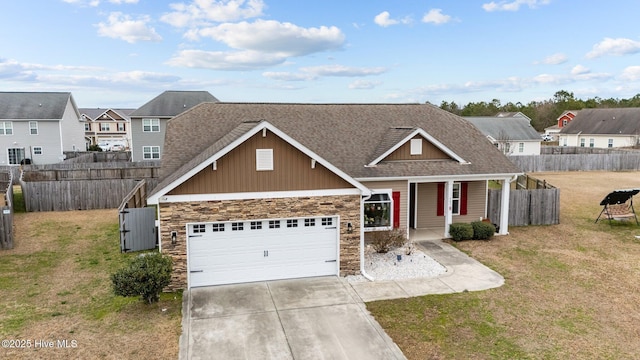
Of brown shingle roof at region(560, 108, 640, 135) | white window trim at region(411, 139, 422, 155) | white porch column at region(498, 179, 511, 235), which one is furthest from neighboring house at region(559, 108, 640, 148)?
white window trim at region(411, 139, 422, 155)

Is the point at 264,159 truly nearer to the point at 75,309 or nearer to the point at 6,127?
the point at 75,309

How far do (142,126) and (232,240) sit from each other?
1369 inches

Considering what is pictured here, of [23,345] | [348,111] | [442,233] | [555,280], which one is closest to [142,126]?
[348,111]

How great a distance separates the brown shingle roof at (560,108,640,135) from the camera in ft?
191

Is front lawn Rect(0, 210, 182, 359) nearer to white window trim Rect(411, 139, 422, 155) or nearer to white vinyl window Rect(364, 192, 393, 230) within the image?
white vinyl window Rect(364, 192, 393, 230)

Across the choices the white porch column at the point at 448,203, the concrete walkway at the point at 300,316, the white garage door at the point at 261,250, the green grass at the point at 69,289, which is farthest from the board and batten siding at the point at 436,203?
the green grass at the point at 69,289

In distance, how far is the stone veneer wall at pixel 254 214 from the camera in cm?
1304

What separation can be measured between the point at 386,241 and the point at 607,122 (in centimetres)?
5852

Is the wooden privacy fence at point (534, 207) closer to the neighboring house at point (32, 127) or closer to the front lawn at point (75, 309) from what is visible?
the front lawn at point (75, 309)

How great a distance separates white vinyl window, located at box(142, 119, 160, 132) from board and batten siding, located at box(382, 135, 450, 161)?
32.1m

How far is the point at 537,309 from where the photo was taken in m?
12.0

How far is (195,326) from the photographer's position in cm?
1092

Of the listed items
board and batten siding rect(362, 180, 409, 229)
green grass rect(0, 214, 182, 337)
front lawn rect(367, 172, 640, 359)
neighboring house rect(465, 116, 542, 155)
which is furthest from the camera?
neighboring house rect(465, 116, 542, 155)

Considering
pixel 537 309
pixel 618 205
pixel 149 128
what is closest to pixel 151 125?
pixel 149 128
